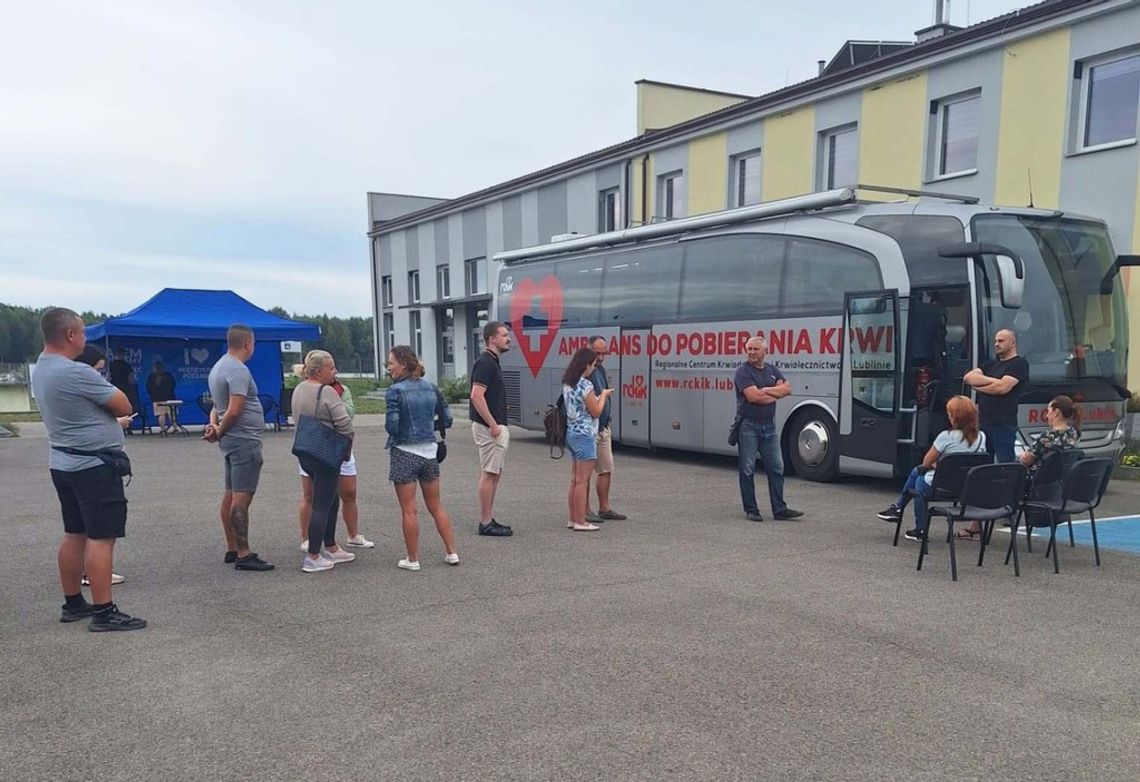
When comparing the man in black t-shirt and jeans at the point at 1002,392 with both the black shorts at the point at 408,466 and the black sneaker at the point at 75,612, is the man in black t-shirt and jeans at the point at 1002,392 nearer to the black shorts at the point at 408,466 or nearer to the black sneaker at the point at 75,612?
the black shorts at the point at 408,466

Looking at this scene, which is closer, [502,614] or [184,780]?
[184,780]

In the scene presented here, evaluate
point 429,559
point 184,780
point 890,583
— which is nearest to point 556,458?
point 429,559

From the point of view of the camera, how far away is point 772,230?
39.0ft

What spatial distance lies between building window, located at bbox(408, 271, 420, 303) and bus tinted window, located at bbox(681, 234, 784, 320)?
24.6m

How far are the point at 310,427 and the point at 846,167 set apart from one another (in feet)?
49.3

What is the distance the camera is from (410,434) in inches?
252

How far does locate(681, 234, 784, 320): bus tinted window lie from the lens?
39.0 feet

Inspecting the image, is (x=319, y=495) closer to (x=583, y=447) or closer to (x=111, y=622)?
(x=111, y=622)

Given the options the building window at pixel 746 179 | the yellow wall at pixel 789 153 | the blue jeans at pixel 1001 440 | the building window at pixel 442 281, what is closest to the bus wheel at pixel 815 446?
the blue jeans at pixel 1001 440

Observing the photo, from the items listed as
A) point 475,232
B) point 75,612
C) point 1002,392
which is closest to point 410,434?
point 75,612

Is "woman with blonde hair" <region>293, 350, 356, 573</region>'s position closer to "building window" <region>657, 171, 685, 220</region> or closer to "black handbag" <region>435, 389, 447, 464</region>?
"black handbag" <region>435, 389, 447, 464</region>

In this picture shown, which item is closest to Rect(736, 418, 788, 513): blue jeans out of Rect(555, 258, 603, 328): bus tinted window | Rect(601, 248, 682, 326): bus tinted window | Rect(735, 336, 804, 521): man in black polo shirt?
Rect(735, 336, 804, 521): man in black polo shirt

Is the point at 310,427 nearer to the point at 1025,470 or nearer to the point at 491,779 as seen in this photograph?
the point at 491,779

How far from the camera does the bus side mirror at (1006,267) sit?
8.55m
